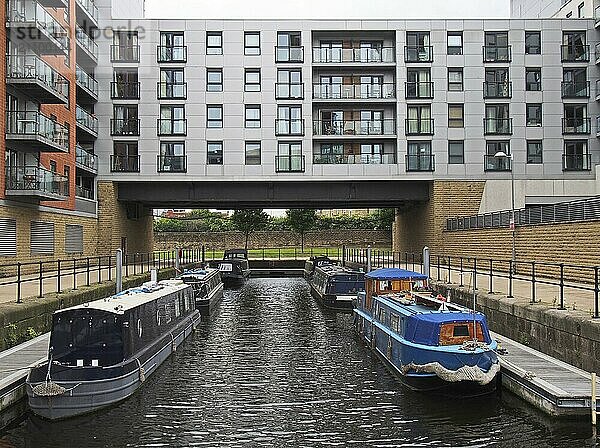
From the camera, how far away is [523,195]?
5156cm

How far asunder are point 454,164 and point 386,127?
5.24 meters

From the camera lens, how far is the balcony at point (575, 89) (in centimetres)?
5231

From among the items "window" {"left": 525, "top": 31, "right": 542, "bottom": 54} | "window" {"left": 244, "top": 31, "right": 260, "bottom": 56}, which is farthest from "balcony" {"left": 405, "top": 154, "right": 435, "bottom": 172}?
"window" {"left": 244, "top": 31, "right": 260, "bottom": 56}

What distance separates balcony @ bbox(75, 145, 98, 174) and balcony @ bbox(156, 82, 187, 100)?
20.2 feet

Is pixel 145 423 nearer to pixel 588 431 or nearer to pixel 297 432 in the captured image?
pixel 297 432

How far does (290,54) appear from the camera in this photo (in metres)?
53.4

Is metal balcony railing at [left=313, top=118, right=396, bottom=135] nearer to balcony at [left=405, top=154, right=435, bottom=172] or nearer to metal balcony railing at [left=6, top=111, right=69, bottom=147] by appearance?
balcony at [left=405, top=154, right=435, bottom=172]

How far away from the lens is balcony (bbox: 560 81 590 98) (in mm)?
52312

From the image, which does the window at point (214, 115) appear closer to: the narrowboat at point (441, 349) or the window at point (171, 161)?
the window at point (171, 161)

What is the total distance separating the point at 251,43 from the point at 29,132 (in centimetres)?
2067

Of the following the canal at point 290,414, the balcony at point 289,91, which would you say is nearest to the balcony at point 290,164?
the balcony at point 289,91

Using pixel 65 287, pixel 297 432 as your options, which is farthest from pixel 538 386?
pixel 65 287

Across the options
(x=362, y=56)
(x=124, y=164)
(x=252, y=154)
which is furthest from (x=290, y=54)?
(x=124, y=164)

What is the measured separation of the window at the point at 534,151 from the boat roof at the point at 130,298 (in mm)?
32595
